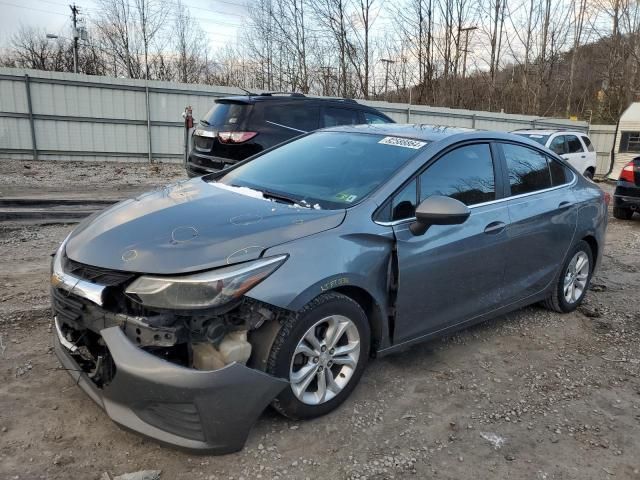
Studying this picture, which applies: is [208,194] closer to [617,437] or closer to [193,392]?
[193,392]

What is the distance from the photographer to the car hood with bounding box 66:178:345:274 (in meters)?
2.56

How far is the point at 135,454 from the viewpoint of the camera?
2.60 m

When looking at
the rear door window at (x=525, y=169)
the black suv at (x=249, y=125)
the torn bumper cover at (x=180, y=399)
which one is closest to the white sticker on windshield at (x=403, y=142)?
the rear door window at (x=525, y=169)

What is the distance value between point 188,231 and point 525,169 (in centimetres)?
283

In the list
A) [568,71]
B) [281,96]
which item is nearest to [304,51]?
[568,71]

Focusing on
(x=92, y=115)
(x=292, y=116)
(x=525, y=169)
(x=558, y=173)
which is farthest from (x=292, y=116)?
(x=92, y=115)

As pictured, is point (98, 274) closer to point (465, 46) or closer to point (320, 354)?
point (320, 354)

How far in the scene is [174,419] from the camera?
2.44 m

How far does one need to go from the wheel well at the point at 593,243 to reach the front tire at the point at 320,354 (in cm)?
290

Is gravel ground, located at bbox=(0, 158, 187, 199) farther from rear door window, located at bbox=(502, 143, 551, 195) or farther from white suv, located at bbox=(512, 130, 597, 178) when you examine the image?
white suv, located at bbox=(512, 130, 597, 178)

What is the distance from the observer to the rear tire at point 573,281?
471cm

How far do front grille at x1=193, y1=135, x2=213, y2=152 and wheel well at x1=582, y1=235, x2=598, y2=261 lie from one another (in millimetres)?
5373

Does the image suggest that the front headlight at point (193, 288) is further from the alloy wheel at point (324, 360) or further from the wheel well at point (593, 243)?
the wheel well at point (593, 243)

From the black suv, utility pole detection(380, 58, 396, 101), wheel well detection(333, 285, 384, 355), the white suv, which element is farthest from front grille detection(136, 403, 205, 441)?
utility pole detection(380, 58, 396, 101)
